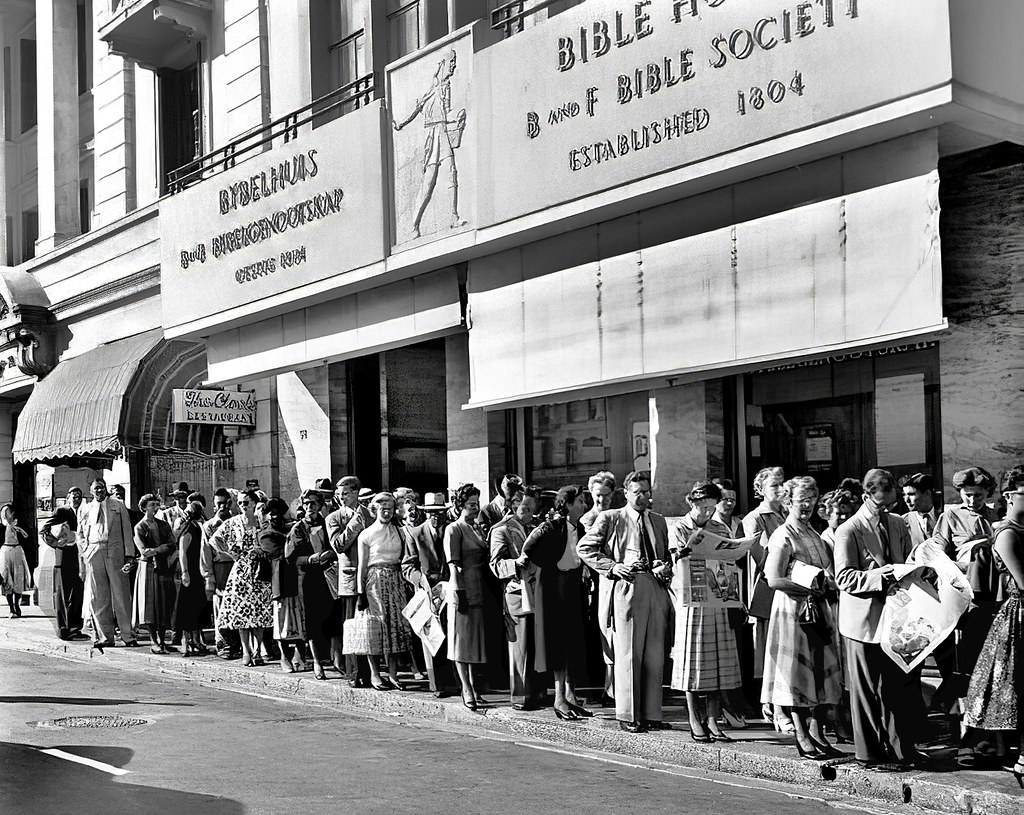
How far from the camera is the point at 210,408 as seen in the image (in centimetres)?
2064

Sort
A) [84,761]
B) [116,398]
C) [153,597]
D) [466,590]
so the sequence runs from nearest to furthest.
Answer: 1. [84,761]
2. [466,590]
3. [153,597]
4. [116,398]

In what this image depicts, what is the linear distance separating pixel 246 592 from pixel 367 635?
8.55 ft

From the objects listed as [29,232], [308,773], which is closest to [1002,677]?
[308,773]

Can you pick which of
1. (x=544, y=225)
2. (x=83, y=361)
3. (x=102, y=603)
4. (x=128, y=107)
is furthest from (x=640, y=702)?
(x=128, y=107)

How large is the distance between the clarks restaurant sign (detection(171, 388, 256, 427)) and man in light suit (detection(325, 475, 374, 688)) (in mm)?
7296

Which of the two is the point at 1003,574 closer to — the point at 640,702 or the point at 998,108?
the point at 640,702

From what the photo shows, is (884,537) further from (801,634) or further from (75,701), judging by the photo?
(75,701)

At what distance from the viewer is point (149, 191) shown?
23.5 metres

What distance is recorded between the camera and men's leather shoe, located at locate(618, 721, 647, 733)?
32.7ft

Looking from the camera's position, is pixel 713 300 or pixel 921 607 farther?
pixel 713 300

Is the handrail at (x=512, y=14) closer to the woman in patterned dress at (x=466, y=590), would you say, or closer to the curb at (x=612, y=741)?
the woman in patterned dress at (x=466, y=590)

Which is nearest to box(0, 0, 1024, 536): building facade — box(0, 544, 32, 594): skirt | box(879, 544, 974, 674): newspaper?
box(0, 544, 32, 594): skirt

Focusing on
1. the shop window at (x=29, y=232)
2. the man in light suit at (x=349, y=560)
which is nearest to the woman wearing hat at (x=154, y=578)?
the man in light suit at (x=349, y=560)

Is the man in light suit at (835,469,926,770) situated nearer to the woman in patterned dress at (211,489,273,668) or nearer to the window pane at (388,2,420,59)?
the woman in patterned dress at (211,489,273,668)
